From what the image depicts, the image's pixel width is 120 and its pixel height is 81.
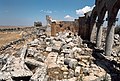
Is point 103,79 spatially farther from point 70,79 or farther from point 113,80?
point 70,79

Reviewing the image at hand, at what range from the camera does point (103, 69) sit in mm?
10203

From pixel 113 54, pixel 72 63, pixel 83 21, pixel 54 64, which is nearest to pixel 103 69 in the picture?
pixel 72 63

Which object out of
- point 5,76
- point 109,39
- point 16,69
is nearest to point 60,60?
point 16,69

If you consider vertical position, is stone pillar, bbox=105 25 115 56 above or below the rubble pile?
above

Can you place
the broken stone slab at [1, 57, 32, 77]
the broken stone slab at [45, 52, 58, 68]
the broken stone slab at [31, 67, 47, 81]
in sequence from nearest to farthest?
1. the broken stone slab at [31, 67, 47, 81]
2. the broken stone slab at [1, 57, 32, 77]
3. the broken stone slab at [45, 52, 58, 68]

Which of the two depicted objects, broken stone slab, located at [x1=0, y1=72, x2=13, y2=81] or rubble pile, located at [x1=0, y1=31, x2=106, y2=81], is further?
rubble pile, located at [x1=0, y1=31, x2=106, y2=81]

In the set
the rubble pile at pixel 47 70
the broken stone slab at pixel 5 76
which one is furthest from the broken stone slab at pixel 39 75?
the broken stone slab at pixel 5 76

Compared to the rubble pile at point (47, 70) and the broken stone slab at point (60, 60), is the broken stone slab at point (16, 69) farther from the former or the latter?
the broken stone slab at point (60, 60)

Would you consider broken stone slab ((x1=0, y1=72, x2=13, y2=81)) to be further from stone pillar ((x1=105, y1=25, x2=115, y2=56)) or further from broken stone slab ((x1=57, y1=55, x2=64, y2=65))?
stone pillar ((x1=105, y1=25, x2=115, y2=56))

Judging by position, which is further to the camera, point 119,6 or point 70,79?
point 119,6

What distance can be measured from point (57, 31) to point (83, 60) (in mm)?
12133

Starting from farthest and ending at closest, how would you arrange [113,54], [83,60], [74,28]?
1. [74,28]
2. [113,54]
3. [83,60]

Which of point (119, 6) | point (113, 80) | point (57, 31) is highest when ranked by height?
point (119, 6)

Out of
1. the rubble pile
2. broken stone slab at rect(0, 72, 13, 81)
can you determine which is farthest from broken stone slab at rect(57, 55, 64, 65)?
broken stone slab at rect(0, 72, 13, 81)
